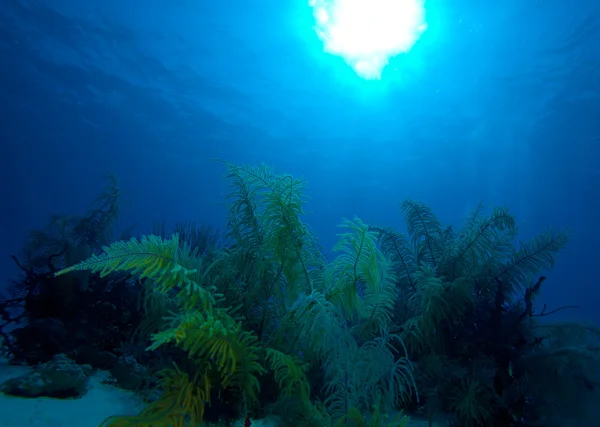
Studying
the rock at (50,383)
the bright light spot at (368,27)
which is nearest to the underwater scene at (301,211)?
the rock at (50,383)

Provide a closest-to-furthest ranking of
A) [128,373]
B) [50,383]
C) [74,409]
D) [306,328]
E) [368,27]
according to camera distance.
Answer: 1. [306,328]
2. [74,409]
3. [50,383]
4. [128,373]
5. [368,27]

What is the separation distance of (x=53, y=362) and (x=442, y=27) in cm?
2366

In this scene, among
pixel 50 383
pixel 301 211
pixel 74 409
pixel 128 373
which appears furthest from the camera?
pixel 128 373

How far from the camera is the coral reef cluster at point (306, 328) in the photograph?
2.61 metres

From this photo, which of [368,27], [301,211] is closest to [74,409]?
[301,211]

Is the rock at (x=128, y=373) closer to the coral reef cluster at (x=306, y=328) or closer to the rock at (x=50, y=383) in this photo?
the coral reef cluster at (x=306, y=328)

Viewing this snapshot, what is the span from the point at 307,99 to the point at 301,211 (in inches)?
1109

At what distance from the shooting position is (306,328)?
282 centimetres

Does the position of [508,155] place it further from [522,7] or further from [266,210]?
[266,210]

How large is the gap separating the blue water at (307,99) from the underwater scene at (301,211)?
214mm

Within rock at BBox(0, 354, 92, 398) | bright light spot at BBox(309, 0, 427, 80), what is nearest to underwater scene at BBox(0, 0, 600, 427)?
rock at BBox(0, 354, 92, 398)

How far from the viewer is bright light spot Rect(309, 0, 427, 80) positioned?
17.8 meters

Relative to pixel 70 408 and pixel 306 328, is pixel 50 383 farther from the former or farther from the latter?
pixel 306 328

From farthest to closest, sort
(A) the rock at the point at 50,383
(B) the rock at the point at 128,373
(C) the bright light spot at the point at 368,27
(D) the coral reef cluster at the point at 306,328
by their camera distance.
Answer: (C) the bright light spot at the point at 368,27
(B) the rock at the point at 128,373
(A) the rock at the point at 50,383
(D) the coral reef cluster at the point at 306,328
